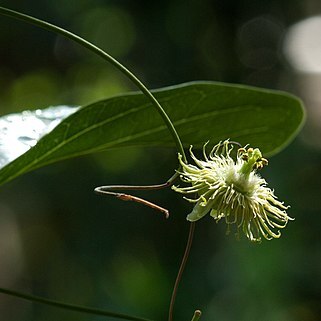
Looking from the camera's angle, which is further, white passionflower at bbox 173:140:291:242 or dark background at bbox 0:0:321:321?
dark background at bbox 0:0:321:321

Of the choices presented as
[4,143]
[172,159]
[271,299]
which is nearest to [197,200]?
[4,143]

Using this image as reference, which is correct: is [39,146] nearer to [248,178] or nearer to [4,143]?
[4,143]

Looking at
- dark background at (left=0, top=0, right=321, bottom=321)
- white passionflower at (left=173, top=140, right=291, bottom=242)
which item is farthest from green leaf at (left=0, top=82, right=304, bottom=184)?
dark background at (left=0, top=0, right=321, bottom=321)

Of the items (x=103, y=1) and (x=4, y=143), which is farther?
(x=103, y=1)

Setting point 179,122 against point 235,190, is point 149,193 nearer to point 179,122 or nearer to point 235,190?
point 179,122

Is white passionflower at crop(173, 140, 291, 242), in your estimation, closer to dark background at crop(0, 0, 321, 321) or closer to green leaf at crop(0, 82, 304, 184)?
green leaf at crop(0, 82, 304, 184)

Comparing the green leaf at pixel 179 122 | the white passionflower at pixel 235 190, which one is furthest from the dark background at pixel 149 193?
the white passionflower at pixel 235 190

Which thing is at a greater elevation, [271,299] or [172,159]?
[172,159]
